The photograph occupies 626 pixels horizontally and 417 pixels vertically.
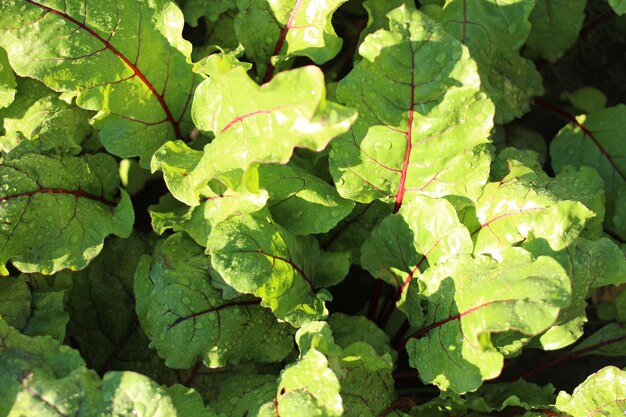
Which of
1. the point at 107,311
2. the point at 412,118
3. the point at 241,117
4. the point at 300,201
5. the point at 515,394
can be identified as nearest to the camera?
the point at 241,117

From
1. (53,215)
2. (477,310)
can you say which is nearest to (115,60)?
(53,215)

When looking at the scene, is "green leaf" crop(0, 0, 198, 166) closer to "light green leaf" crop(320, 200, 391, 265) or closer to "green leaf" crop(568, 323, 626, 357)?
"light green leaf" crop(320, 200, 391, 265)

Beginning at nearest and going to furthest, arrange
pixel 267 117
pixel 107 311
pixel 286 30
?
pixel 267 117 → pixel 286 30 → pixel 107 311

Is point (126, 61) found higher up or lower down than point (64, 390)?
higher up

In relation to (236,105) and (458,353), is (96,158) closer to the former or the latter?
(236,105)

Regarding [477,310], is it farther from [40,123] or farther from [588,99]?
[588,99]

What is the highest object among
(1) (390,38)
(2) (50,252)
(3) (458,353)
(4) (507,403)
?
(1) (390,38)

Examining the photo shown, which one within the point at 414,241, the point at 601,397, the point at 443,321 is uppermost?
the point at 414,241

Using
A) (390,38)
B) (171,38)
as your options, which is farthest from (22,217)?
(390,38)

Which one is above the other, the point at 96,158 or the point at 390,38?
the point at 390,38
